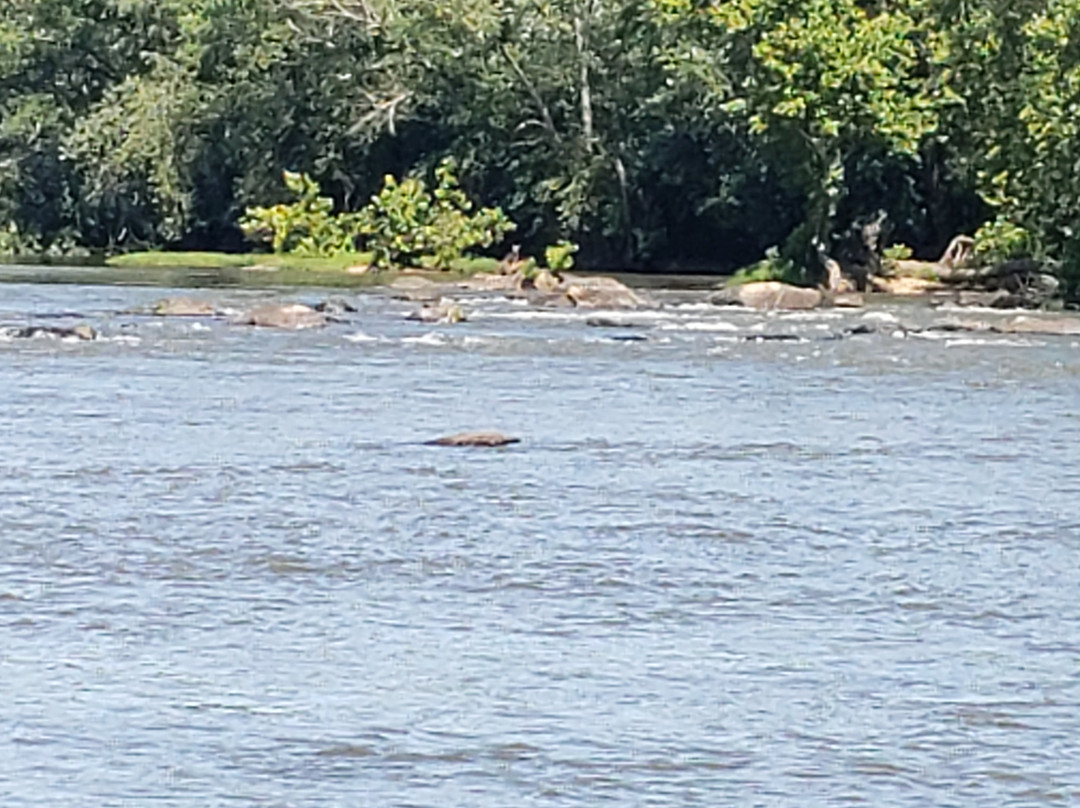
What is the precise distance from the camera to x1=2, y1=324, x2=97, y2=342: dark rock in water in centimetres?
3772

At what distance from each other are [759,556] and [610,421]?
9357mm

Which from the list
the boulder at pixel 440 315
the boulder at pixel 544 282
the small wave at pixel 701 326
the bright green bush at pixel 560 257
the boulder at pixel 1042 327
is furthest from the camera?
the bright green bush at pixel 560 257

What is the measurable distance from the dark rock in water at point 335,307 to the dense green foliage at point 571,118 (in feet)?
42.4

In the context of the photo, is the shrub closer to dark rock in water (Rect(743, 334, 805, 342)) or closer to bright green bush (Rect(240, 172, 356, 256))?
bright green bush (Rect(240, 172, 356, 256))

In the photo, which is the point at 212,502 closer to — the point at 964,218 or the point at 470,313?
the point at 470,313

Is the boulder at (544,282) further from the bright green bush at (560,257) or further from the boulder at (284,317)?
the boulder at (284,317)

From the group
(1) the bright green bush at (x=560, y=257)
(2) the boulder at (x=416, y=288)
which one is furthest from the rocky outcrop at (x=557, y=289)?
(1) the bright green bush at (x=560, y=257)

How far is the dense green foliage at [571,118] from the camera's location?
55125 mm

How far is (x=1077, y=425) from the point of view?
2655 cm

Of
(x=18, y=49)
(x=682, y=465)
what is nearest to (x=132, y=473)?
(x=682, y=465)

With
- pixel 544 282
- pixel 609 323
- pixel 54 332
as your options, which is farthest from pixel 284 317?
pixel 544 282

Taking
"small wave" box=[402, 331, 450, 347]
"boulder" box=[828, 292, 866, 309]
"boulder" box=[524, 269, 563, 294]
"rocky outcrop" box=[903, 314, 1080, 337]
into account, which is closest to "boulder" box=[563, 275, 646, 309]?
"boulder" box=[524, 269, 563, 294]

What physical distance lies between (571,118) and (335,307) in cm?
2524

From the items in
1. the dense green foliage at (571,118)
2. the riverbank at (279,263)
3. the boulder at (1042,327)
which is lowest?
the riverbank at (279,263)
